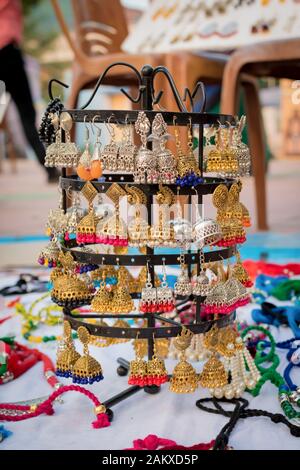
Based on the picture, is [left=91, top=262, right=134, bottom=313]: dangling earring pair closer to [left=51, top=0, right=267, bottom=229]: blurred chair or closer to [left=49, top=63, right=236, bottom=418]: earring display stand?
[left=49, top=63, right=236, bottom=418]: earring display stand

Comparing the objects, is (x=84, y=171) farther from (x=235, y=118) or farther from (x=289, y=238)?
(x=289, y=238)

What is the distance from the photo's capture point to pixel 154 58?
325cm

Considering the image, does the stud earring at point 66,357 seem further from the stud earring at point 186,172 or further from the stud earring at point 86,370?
the stud earring at point 186,172

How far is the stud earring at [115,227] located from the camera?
4.80 ft

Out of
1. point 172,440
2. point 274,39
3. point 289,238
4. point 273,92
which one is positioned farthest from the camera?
point 273,92

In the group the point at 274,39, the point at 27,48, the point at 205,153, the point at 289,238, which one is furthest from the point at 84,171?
the point at 27,48

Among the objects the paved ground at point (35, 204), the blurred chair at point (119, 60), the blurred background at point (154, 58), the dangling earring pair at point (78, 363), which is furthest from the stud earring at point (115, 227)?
the paved ground at point (35, 204)

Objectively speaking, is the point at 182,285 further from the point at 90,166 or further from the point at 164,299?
the point at 90,166

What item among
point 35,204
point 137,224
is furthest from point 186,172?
point 35,204

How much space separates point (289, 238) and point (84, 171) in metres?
2.59

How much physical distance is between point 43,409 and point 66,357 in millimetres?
144
